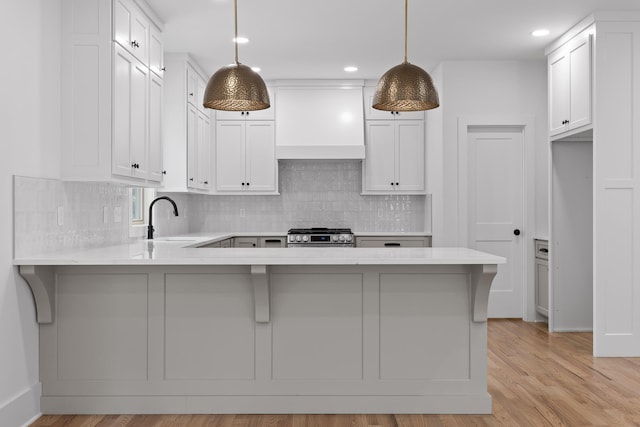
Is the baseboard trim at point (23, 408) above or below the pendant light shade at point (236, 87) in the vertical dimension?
below

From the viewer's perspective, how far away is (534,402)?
3277 mm

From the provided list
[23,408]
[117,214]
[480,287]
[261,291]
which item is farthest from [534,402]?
[117,214]

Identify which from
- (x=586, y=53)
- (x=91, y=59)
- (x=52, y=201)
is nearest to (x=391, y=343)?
(x=52, y=201)

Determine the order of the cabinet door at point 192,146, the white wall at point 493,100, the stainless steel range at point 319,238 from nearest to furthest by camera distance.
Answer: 1. the cabinet door at point 192,146
2. the white wall at point 493,100
3. the stainless steel range at point 319,238

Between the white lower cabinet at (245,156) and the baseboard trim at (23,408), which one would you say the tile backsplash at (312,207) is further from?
the baseboard trim at (23,408)

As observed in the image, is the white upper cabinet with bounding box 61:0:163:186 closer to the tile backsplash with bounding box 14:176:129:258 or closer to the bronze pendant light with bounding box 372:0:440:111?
the tile backsplash with bounding box 14:176:129:258

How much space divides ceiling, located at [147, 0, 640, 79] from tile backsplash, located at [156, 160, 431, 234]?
1.38 m

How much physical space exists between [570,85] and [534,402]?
278 centimetres

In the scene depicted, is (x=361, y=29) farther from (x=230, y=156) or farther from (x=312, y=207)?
(x=312, y=207)

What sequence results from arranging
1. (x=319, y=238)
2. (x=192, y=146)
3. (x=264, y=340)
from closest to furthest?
1. (x=264, y=340)
2. (x=192, y=146)
3. (x=319, y=238)

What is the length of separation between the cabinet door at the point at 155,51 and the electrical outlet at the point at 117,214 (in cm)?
107

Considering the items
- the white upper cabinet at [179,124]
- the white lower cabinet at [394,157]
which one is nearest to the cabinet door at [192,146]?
the white upper cabinet at [179,124]

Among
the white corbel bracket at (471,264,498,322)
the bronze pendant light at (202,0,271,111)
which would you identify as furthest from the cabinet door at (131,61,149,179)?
the white corbel bracket at (471,264,498,322)

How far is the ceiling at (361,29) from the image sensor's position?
4113 millimetres
